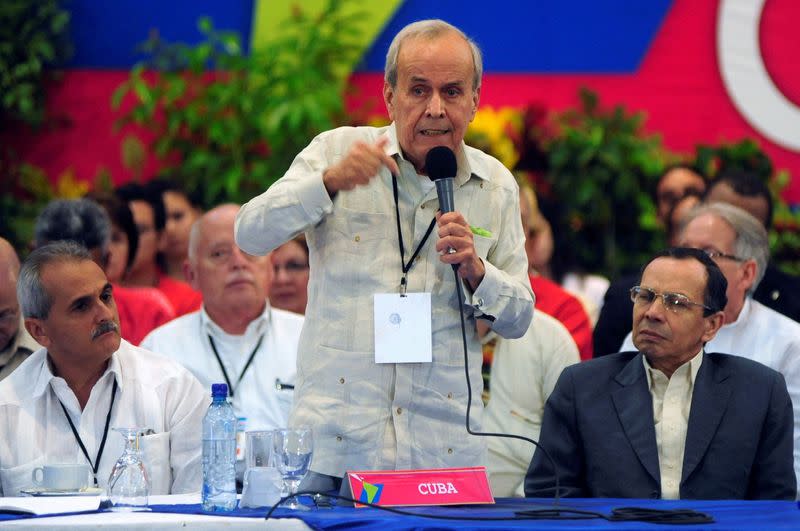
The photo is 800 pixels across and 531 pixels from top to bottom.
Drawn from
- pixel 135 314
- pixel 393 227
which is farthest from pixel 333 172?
pixel 135 314

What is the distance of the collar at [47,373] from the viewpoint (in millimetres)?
3592

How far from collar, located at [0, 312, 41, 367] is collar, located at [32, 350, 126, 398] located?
72cm

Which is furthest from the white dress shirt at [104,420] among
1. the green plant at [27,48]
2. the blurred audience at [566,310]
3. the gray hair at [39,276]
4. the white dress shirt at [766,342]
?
the green plant at [27,48]

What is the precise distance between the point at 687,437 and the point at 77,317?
179cm

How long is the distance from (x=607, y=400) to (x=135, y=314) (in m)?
2.33

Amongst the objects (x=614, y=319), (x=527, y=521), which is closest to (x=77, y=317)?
(x=527, y=521)

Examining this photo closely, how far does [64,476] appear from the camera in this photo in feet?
10.3

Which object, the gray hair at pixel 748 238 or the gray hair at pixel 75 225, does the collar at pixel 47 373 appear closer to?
the gray hair at pixel 75 225

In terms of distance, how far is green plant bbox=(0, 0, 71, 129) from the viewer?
24.5 ft

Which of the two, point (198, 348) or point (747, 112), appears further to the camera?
point (747, 112)

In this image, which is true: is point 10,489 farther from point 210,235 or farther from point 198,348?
point 210,235

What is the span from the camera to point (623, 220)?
732cm

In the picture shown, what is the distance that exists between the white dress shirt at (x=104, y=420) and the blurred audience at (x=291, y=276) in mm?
2126

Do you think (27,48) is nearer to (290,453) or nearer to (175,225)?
(175,225)
